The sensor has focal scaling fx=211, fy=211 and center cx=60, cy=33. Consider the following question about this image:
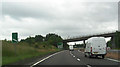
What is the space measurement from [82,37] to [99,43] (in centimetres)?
6523

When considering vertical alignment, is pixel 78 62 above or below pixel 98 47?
below

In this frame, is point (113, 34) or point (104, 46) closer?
point (104, 46)

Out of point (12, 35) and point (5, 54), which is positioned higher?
point (12, 35)

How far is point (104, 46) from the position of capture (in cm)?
2783

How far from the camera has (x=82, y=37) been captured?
93000 mm

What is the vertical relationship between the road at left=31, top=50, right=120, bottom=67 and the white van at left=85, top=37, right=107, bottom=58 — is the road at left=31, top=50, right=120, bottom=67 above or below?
below

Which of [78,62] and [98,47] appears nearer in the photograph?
[78,62]

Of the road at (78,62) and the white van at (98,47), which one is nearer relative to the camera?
the road at (78,62)

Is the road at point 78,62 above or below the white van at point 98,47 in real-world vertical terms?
below

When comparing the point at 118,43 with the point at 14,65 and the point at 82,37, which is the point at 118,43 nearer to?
the point at 82,37

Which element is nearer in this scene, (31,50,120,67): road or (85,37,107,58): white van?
(31,50,120,67): road

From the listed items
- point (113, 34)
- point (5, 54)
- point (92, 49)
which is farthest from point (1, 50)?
point (113, 34)

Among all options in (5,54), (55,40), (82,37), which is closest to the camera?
(5,54)

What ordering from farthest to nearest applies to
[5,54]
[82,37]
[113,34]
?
[82,37] < [113,34] < [5,54]
